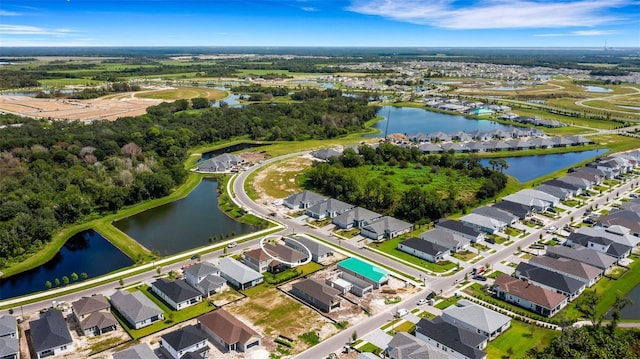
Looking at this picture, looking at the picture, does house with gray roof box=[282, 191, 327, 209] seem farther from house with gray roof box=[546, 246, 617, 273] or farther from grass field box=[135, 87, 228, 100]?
grass field box=[135, 87, 228, 100]

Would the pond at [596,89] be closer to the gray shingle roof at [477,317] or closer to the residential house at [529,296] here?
the residential house at [529,296]

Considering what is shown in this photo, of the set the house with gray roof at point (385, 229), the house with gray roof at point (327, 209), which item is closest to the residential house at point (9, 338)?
the house with gray roof at point (327, 209)

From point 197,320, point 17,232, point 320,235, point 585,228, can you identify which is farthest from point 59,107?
point 585,228

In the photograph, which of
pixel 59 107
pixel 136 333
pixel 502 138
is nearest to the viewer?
pixel 136 333

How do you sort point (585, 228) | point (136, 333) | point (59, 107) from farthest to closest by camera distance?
point (59, 107) → point (585, 228) → point (136, 333)

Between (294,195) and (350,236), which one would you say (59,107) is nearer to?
(294,195)
